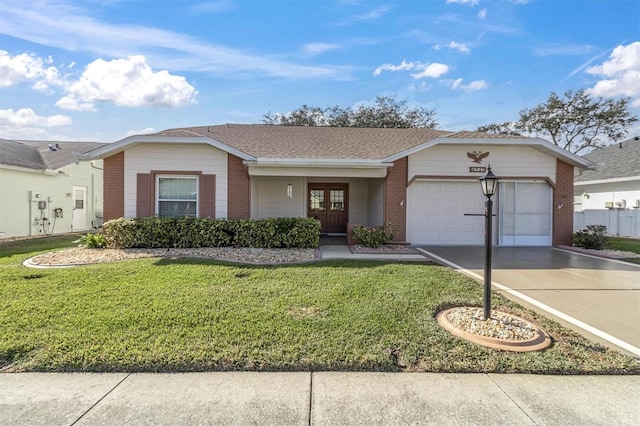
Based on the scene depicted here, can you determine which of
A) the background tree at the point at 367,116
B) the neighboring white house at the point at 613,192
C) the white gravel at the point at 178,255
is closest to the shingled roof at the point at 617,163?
the neighboring white house at the point at 613,192

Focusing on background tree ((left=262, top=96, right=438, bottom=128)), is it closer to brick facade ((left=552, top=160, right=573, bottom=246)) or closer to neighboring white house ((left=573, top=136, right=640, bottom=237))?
neighboring white house ((left=573, top=136, right=640, bottom=237))

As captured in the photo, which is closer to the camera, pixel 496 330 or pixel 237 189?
pixel 496 330

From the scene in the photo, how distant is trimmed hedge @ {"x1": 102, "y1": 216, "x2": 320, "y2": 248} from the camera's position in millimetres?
9672

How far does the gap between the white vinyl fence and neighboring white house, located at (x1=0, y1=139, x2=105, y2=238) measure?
22.8 meters

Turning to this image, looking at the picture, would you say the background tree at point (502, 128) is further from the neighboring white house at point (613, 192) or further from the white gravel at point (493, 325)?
the white gravel at point (493, 325)

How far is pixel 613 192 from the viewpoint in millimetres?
17422

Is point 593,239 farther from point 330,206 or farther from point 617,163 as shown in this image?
point 617,163

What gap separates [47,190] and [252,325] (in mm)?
15553

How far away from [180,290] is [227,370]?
2.69 meters

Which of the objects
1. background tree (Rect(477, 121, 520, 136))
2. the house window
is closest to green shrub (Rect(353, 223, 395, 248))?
the house window

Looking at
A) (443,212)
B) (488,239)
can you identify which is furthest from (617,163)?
(488,239)

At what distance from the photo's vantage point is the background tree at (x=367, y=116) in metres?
27.7

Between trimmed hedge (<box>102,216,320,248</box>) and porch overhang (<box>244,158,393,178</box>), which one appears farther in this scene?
porch overhang (<box>244,158,393,178</box>)

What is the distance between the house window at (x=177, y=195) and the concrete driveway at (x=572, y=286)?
24.6ft
